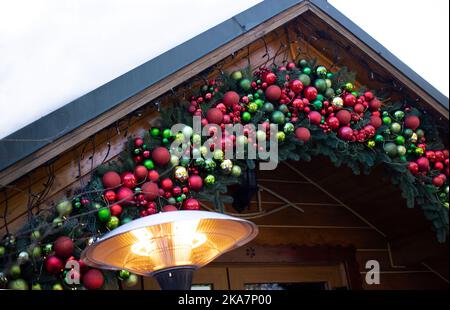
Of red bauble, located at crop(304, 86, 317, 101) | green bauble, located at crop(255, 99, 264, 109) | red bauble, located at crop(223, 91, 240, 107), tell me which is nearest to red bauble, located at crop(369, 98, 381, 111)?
red bauble, located at crop(304, 86, 317, 101)

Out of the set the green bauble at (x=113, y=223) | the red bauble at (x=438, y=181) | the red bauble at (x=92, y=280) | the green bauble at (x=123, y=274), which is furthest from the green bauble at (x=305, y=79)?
the red bauble at (x=92, y=280)

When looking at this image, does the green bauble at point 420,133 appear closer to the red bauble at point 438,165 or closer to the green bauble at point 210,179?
the red bauble at point 438,165

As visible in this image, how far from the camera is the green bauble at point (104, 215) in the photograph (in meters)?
2.49

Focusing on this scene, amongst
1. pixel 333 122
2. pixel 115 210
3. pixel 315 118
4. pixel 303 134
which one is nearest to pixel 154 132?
pixel 115 210

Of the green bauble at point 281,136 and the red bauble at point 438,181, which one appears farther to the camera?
the red bauble at point 438,181

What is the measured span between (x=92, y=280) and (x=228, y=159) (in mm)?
904

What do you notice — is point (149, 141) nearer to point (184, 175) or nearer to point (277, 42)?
point (184, 175)

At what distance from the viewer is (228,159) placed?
2.85 meters

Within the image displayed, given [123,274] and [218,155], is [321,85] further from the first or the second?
[123,274]

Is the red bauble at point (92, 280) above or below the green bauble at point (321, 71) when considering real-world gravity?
below

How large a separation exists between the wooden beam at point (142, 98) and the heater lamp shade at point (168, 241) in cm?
49

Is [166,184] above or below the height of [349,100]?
below

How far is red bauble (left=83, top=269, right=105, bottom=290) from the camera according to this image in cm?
238

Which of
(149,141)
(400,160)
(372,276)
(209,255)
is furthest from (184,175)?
(372,276)
